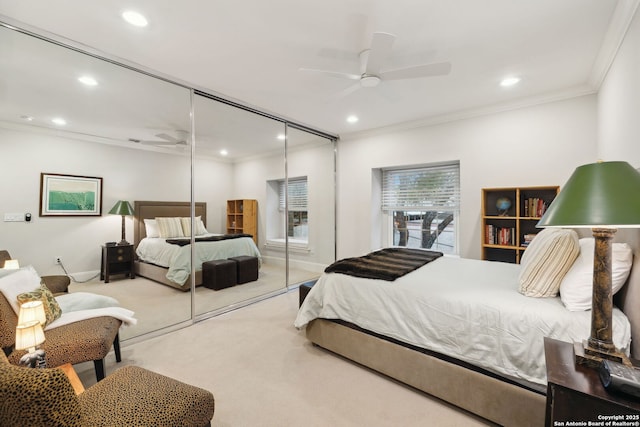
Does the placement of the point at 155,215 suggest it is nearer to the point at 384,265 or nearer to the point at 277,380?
the point at 277,380

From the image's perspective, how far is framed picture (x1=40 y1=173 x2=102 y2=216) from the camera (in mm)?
2299

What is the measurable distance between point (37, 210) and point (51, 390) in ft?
7.55

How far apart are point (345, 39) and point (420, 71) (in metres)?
0.74

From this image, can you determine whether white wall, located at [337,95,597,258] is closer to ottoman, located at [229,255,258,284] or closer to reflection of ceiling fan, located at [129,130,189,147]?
ottoman, located at [229,255,258,284]

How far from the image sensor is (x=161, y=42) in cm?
237

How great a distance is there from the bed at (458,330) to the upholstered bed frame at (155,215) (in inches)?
68.4

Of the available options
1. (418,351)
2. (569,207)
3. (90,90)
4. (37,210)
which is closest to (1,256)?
(37,210)

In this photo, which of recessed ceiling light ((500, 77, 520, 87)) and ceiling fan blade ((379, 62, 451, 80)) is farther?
recessed ceiling light ((500, 77, 520, 87))

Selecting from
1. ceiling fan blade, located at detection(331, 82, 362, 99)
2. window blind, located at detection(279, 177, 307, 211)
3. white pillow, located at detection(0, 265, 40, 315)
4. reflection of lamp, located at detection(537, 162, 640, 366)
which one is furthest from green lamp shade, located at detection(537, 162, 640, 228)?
window blind, located at detection(279, 177, 307, 211)

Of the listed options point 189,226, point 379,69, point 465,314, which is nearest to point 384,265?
point 465,314

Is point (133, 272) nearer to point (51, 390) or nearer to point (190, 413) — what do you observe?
point (190, 413)

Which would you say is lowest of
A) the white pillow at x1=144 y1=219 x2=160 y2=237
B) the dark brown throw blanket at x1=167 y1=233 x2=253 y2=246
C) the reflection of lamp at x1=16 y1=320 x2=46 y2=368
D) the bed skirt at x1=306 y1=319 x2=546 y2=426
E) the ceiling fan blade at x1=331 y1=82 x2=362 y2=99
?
the bed skirt at x1=306 y1=319 x2=546 y2=426

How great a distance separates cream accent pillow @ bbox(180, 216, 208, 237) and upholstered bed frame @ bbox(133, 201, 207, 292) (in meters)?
0.05

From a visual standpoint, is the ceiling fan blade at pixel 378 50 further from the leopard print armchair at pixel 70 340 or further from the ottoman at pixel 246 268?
the ottoman at pixel 246 268
